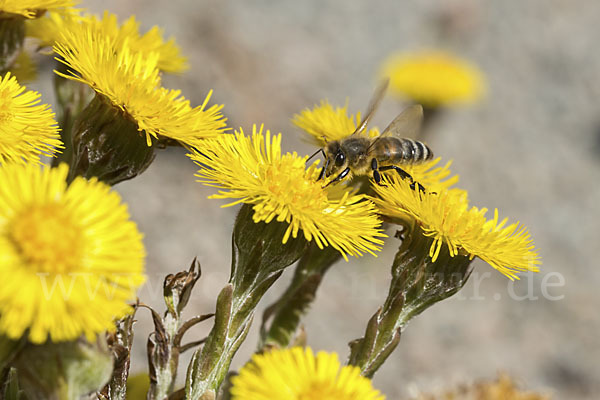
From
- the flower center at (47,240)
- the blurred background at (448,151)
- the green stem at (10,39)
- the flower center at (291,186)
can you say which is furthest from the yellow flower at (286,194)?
the blurred background at (448,151)

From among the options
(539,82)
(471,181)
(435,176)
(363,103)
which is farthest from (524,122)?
(435,176)

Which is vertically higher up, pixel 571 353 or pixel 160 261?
pixel 571 353

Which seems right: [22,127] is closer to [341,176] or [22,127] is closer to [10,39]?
[10,39]

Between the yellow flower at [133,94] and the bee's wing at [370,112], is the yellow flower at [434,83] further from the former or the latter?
the yellow flower at [133,94]

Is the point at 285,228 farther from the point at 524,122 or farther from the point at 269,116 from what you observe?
the point at 524,122

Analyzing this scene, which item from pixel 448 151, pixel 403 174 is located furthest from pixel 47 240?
pixel 448 151

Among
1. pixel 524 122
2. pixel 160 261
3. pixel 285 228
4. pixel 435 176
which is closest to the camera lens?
pixel 285 228
